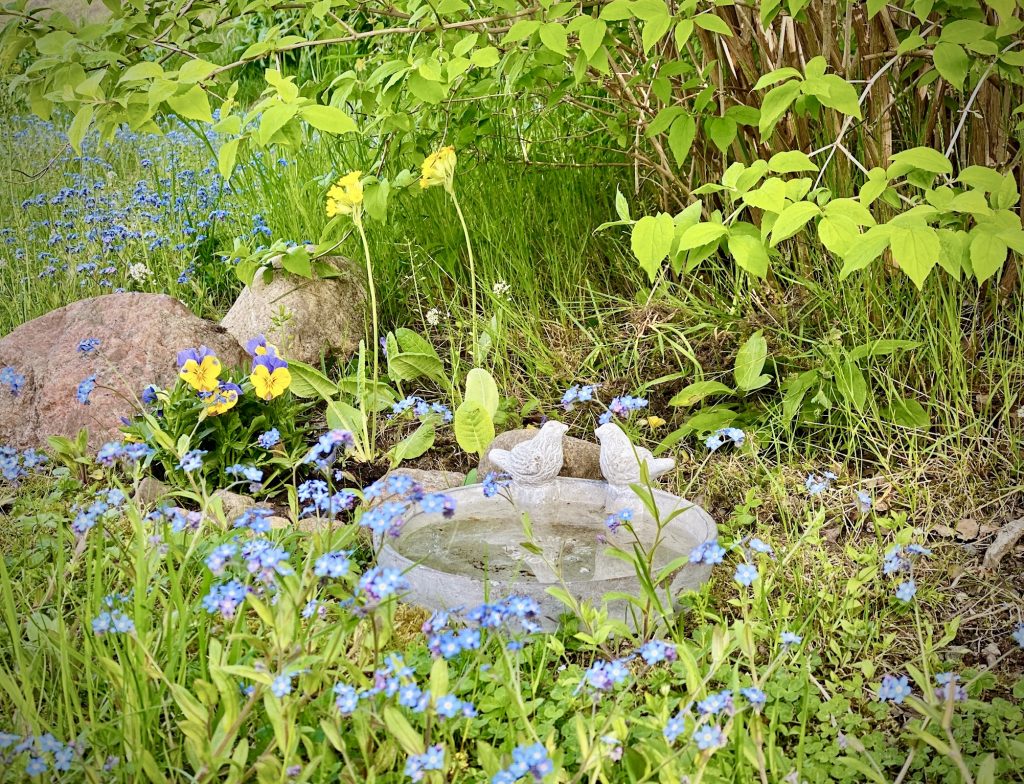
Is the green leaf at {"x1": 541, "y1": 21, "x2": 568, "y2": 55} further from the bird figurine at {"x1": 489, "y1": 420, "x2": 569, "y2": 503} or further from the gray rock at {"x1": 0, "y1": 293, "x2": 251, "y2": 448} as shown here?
the gray rock at {"x1": 0, "y1": 293, "x2": 251, "y2": 448}

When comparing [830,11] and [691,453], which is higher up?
[830,11]

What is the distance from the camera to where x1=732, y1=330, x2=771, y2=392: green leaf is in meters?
2.65

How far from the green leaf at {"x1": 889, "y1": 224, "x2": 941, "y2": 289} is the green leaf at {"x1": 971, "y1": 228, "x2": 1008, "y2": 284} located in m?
0.08

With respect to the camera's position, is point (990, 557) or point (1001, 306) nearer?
point (990, 557)

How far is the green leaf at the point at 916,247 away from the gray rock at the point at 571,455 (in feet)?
3.08

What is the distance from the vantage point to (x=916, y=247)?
6.15 ft

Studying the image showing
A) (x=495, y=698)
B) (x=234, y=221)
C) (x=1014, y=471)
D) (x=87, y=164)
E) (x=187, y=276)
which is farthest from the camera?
(x=87, y=164)

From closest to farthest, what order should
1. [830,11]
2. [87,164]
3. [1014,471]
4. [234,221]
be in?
[1014,471], [830,11], [234,221], [87,164]

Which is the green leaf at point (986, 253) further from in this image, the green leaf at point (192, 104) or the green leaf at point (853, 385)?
the green leaf at point (192, 104)

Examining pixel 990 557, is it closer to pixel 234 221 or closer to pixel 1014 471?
pixel 1014 471

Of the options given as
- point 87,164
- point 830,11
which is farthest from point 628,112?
point 87,164

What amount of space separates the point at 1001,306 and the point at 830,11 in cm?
92

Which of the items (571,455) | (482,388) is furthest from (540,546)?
(482,388)

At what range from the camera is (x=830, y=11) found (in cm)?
261
